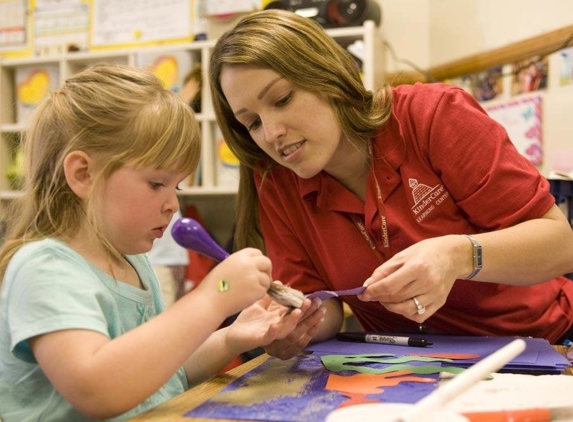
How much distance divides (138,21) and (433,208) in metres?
2.45

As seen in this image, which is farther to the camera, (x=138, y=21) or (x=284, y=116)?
(x=138, y=21)

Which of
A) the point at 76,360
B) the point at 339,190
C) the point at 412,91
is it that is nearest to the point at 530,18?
the point at 412,91

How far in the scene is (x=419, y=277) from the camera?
0.98 meters

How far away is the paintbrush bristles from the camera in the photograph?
36.8 inches

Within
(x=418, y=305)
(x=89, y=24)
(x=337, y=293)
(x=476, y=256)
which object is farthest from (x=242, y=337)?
(x=89, y=24)

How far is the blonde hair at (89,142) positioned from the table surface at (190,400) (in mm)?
234

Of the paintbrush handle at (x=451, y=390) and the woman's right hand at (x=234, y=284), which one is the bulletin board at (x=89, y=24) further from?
the paintbrush handle at (x=451, y=390)

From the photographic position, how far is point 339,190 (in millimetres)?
1315

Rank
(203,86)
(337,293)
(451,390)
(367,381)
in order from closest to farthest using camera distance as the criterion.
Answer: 1. (451,390)
2. (367,381)
3. (337,293)
4. (203,86)

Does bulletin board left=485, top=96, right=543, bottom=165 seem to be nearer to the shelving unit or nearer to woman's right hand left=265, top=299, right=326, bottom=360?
the shelving unit

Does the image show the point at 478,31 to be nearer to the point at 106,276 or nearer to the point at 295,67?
the point at 295,67

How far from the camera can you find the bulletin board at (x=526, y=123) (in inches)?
83.0

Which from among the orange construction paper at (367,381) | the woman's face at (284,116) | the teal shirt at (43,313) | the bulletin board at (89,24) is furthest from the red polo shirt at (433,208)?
the bulletin board at (89,24)

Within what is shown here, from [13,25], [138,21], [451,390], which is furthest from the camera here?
[13,25]
